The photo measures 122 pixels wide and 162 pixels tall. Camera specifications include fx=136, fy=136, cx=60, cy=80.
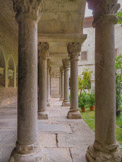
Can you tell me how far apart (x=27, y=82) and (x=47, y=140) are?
1.83 metres

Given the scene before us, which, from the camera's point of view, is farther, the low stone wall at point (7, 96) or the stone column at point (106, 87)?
the low stone wall at point (7, 96)

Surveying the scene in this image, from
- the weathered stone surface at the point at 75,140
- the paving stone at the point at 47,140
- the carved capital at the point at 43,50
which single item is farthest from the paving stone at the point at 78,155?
the carved capital at the point at 43,50

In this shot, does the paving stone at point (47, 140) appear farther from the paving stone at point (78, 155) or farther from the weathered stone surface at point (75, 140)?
the paving stone at point (78, 155)

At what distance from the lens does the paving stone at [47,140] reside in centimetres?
316

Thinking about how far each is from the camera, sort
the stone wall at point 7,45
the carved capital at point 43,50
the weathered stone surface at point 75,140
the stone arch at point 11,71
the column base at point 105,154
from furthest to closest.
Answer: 1. the stone arch at point 11,71
2. the stone wall at point 7,45
3. the carved capital at point 43,50
4. the weathered stone surface at point 75,140
5. the column base at point 105,154

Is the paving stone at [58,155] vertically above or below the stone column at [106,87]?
below

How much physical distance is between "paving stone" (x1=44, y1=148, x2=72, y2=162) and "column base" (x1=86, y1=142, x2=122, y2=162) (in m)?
0.47

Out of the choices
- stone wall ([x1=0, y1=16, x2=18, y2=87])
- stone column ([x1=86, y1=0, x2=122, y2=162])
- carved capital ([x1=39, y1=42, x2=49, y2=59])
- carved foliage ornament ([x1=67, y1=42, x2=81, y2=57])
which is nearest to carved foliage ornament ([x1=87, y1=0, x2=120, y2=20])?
stone column ([x1=86, y1=0, x2=122, y2=162])

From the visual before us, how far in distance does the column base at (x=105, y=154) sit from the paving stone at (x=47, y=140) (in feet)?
3.68

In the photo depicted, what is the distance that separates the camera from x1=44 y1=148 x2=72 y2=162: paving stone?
2482 millimetres

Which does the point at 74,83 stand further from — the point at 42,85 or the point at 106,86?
the point at 106,86

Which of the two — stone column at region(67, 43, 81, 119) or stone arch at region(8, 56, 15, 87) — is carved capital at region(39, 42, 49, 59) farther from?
stone arch at region(8, 56, 15, 87)

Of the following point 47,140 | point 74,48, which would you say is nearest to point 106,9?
point 47,140

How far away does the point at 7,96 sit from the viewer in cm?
904
